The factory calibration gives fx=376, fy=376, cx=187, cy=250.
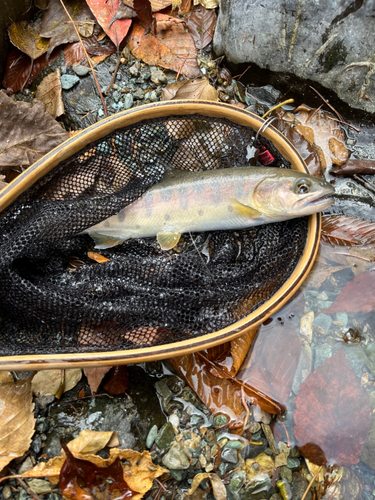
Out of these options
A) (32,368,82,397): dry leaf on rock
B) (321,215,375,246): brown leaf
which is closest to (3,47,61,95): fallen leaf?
(32,368,82,397): dry leaf on rock

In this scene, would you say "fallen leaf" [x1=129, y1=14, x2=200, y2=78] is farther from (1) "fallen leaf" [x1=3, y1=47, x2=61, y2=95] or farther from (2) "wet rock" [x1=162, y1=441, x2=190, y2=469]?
(2) "wet rock" [x1=162, y1=441, x2=190, y2=469]

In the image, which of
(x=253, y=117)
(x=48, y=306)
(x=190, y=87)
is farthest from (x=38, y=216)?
(x=190, y=87)

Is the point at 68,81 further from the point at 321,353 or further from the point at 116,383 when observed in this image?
the point at 321,353

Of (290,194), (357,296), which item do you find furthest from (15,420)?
(357,296)

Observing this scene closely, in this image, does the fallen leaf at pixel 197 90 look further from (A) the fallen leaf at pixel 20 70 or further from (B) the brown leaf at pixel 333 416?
(B) the brown leaf at pixel 333 416

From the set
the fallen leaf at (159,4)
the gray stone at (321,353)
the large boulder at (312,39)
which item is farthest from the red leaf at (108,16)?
the gray stone at (321,353)

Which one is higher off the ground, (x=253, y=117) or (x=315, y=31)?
(x=315, y=31)

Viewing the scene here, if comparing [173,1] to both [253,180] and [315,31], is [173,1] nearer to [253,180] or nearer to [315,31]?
[315,31]
